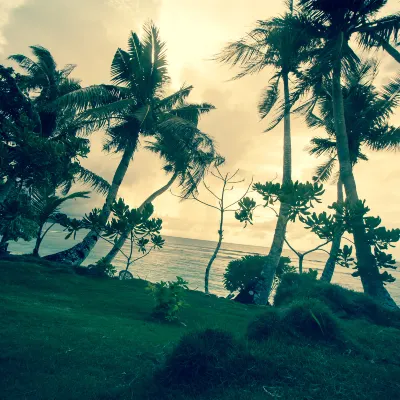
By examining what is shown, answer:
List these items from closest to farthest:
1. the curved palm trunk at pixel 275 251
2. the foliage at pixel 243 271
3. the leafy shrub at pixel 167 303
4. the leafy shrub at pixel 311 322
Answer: the leafy shrub at pixel 311 322 → the leafy shrub at pixel 167 303 → the curved palm trunk at pixel 275 251 → the foliage at pixel 243 271

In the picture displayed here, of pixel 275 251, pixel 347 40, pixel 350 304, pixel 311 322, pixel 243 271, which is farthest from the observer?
pixel 243 271

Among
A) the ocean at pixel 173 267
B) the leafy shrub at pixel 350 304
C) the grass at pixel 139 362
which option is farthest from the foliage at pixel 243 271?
the grass at pixel 139 362

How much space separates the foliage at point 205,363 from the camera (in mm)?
3266

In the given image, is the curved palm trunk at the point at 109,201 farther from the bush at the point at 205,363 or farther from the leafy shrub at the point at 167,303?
the bush at the point at 205,363

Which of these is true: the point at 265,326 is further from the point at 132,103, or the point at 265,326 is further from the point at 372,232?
the point at 132,103

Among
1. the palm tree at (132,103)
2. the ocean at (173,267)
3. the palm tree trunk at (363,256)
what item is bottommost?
the ocean at (173,267)

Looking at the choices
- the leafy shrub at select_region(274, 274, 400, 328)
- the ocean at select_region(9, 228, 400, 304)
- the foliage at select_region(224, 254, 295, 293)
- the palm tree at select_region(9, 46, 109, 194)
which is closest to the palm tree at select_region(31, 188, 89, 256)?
the palm tree at select_region(9, 46, 109, 194)

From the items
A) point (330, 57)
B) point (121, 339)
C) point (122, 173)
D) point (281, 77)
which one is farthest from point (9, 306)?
point (281, 77)

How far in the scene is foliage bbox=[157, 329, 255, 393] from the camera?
10.7 ft

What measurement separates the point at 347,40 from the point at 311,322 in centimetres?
984

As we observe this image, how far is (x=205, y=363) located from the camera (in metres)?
3.43

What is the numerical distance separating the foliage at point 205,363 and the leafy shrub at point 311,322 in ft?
3.59

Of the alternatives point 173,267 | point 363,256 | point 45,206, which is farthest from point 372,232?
point 173,267

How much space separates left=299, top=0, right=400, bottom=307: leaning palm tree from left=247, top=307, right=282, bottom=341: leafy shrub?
552 centimetres
